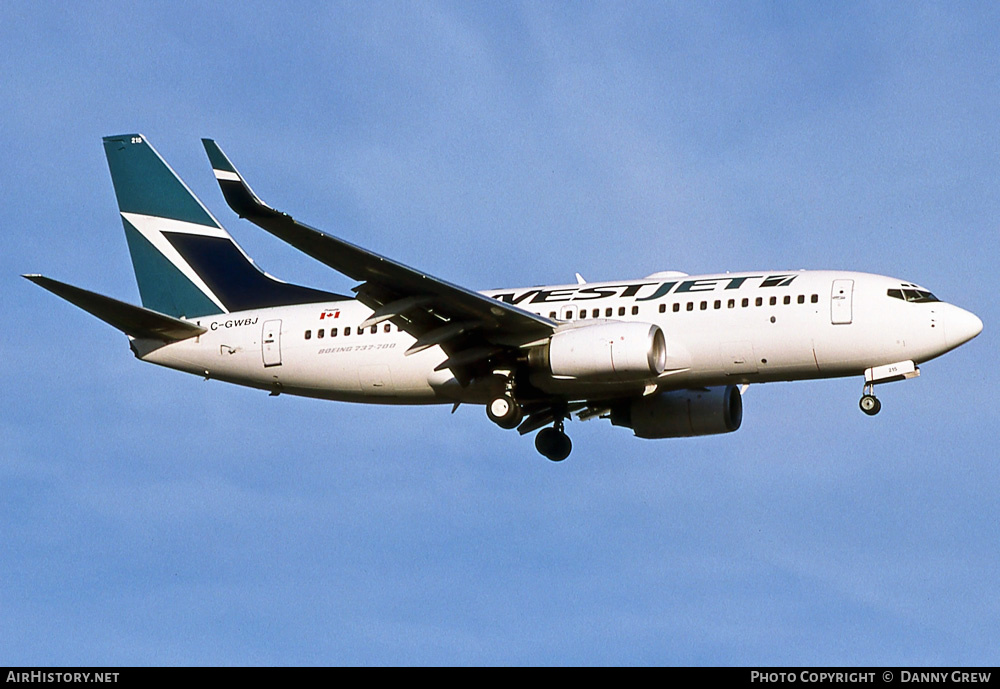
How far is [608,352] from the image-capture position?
3734 cm

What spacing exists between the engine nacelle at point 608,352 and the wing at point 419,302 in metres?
0.79

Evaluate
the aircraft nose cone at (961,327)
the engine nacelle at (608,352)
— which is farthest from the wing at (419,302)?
the aircraft nose cone at (961,327)

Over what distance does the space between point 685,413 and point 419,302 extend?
9.03 meters

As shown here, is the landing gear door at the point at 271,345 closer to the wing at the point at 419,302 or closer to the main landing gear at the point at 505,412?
the wing at the point at 419,302

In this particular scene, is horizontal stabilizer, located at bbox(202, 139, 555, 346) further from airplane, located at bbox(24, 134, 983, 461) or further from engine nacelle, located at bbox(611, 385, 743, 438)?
engine nacelle, located at bbox(611, 385, 743, 438)

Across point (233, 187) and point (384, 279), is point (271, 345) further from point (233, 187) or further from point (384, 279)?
point (233, 187)

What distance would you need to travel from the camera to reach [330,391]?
41.7m

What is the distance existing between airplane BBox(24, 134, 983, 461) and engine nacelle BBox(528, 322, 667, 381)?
5cm

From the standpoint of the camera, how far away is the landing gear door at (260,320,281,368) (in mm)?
41938

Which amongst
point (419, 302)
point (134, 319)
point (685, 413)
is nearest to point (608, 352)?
point (419, 302)

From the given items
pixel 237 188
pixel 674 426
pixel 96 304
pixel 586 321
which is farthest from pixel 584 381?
pixel 96 304

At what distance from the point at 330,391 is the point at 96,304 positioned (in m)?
6.76

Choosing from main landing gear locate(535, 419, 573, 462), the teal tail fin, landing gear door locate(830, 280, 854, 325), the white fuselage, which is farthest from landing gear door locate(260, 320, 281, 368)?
landing gear door locate(830, 280, 854, 325)

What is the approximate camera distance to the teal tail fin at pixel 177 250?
44.0 metres
